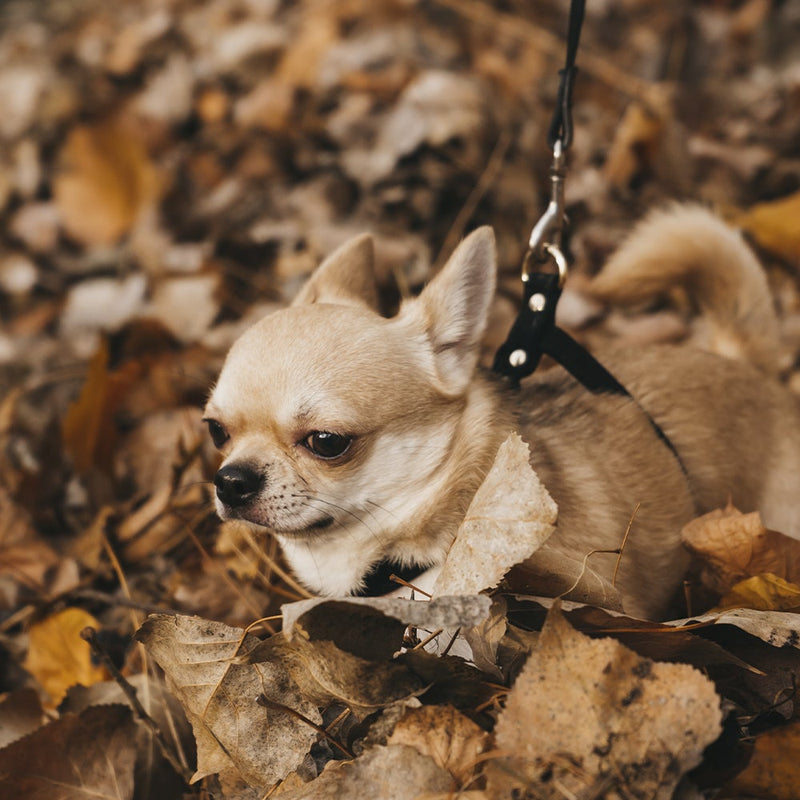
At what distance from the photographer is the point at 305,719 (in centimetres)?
124

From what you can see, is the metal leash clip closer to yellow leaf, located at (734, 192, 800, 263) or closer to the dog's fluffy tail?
the dog's fluffy tail

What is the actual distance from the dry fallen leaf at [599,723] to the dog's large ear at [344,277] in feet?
4.03

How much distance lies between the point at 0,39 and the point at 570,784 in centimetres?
578

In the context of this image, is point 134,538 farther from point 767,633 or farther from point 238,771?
point 767,633

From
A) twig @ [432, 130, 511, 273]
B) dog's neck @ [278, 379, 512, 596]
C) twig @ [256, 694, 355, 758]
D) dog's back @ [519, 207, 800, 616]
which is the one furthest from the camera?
twig @ [432, 130, 511, 273]

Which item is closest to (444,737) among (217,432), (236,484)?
(236,484)

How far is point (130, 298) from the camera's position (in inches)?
122

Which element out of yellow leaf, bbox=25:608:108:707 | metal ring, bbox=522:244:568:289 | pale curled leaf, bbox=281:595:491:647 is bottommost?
yellow leaf, bbox=25:608:108:707

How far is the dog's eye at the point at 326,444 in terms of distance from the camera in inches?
63.8

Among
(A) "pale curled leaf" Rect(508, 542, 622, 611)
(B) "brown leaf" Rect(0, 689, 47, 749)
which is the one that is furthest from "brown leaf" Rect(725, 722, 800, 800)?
(B) "brown leaf" Rect(0, 689, 47, 749)

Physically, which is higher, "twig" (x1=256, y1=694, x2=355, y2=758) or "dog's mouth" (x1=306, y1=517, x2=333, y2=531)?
"dog's mouth" (x1=306, y1=517, x2=333, y2=531)

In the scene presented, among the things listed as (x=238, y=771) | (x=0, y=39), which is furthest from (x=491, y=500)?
(x=0, y=39)

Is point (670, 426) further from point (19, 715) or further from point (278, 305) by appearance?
point (19, 715)

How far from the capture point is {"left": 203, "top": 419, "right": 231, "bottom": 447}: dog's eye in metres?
1.77
